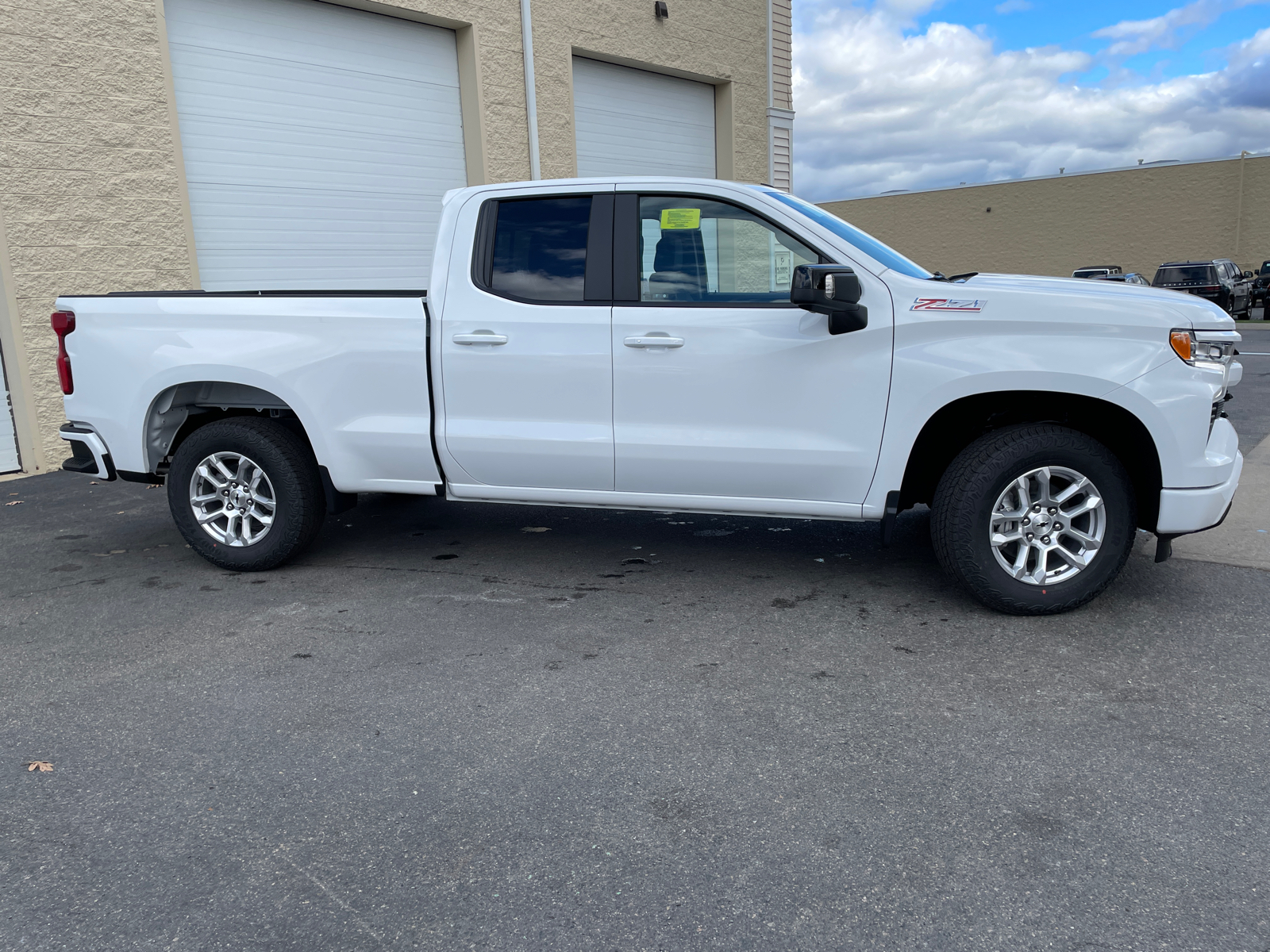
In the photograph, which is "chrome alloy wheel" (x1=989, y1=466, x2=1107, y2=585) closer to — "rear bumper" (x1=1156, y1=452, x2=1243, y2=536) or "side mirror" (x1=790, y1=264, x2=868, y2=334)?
"rear bumper" (x1=1156, y1=452, x2=1243, y2=536)

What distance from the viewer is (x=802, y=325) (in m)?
4.42

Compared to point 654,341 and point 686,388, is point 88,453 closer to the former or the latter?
point 654,341

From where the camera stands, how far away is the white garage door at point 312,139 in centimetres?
936

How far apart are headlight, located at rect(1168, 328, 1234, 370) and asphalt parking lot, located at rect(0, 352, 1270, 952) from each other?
45.5 inches

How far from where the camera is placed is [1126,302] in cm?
411

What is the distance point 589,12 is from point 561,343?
9137 mm

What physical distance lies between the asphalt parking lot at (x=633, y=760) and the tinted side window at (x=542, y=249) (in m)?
1.53

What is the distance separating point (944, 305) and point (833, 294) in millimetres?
533

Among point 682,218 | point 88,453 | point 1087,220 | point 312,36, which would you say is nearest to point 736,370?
point 682,218

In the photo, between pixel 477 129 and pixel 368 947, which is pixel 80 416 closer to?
pixel 368 947

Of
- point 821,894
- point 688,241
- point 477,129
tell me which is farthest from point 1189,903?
point 477,129

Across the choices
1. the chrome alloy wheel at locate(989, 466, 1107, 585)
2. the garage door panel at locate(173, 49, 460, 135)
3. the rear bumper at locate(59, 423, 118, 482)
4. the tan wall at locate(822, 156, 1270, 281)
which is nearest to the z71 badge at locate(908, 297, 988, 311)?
the chrome alloy wheel at locate(989, 466, 1107, 585)

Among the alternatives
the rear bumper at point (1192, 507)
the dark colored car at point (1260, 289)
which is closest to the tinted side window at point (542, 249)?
the rear bumper at point (1192, 507)

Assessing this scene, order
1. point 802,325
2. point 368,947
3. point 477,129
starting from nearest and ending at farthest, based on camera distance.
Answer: point 368,947
point 802,325
point 477,129
